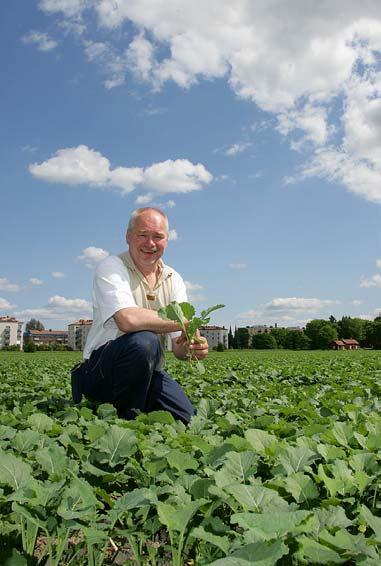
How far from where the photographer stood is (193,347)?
367 centimetres

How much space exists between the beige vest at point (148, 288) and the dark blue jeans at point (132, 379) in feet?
0.74

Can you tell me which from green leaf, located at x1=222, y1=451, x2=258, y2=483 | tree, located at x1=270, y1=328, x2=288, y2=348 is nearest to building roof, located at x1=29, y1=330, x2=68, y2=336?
tree, located at x1=270, y1=328, x2=288, y2=348

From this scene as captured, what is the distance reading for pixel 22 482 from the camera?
1.75 m

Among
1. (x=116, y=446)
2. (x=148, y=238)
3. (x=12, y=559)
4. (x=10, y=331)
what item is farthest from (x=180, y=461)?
(x=10, y=331)

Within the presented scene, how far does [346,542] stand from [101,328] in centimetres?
283

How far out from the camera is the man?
11.6ft

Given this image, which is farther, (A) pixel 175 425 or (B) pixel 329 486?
(A) pixel 175 425

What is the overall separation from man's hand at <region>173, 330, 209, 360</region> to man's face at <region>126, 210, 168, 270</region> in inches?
24.9

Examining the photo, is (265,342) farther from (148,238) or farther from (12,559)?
(12,559)

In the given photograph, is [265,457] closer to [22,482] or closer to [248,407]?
[22,482]

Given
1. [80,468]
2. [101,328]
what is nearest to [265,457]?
[80,468]

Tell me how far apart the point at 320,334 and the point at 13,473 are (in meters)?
112

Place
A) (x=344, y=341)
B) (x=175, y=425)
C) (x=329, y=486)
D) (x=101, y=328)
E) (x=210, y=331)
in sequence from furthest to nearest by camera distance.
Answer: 1. (x=210, y=331)
2. (x=344, y=341)
3. (x=101, y=328)
4. (x=175, y=425)
5. (x=329, y=486)

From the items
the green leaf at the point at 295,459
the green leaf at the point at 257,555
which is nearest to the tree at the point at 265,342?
the green leaf at the point at 295,459
